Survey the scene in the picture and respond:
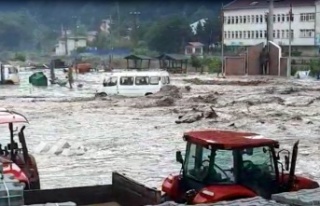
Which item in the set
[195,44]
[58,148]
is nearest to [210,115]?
[58,148]

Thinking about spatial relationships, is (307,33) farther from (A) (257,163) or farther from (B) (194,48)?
(A) (257,163)

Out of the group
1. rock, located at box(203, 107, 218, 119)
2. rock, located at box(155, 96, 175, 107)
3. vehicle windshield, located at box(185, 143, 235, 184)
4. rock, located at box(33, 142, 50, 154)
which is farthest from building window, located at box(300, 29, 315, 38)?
vehicle windshield, located at box(185, 143, 235, 184)

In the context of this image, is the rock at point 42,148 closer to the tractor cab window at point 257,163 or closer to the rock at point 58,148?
the rock at point 58,148

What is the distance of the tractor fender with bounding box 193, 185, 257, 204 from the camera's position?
7328 mm

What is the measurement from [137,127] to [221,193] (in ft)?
54.2

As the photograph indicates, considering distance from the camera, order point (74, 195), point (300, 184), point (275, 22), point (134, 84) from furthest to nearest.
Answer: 1. point (275, 22)
2. point (134, 84)
3. point (300, 184)
4. point (74, 195)

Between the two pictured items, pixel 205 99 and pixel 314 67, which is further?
pixel 314 67

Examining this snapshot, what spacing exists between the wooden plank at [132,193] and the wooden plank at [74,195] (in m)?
0.14

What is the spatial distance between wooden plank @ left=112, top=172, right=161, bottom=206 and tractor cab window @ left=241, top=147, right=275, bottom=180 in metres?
1.16

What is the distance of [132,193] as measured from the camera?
7.92 metres

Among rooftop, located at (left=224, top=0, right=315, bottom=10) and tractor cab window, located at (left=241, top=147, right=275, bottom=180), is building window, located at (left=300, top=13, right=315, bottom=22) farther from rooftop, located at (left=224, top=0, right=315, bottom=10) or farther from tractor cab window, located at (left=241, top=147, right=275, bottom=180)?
tractor cab window, located at (left=241, top=147, right=275, bottom=180)

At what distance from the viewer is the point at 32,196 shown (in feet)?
26.1

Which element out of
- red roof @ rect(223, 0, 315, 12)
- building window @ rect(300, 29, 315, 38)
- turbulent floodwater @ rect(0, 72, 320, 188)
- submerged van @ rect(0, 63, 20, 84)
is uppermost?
red roof @ rect(223, 0, 315, 12)

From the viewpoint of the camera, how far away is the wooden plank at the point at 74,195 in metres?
7.99
